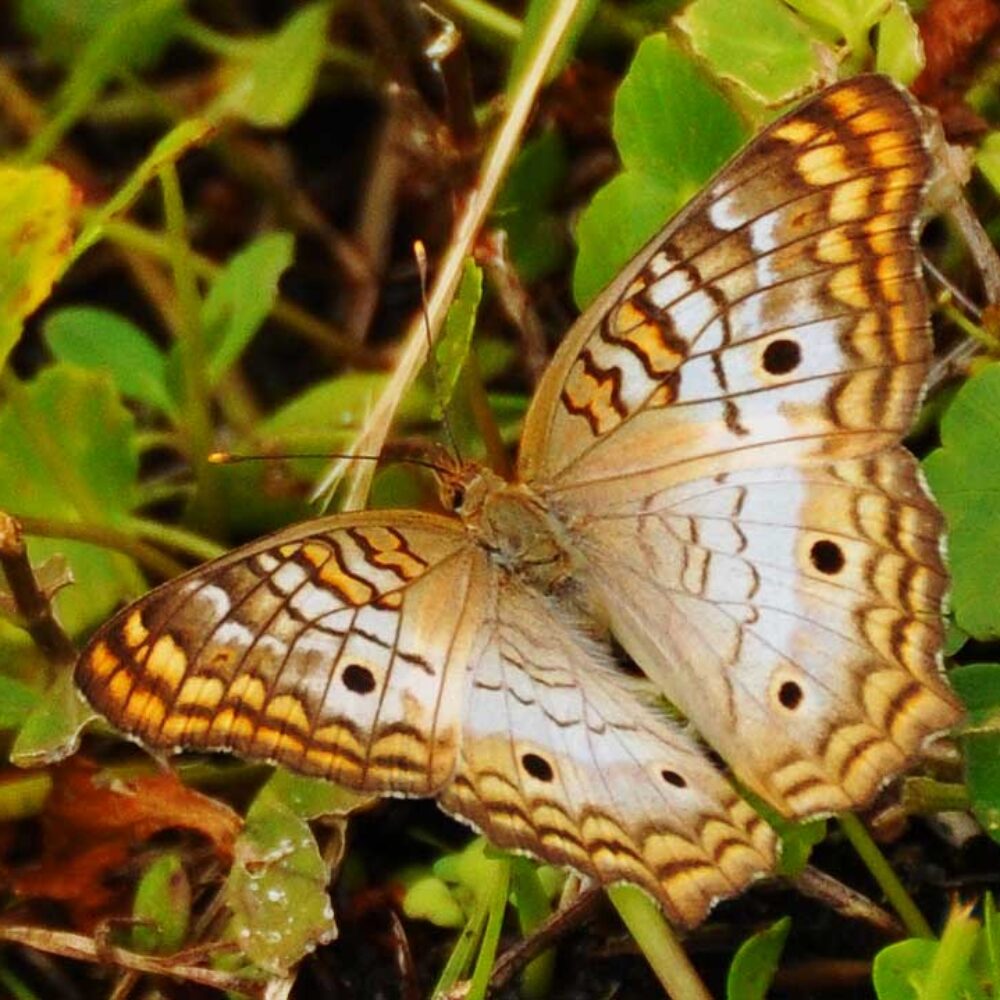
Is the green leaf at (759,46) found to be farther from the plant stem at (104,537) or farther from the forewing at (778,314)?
the plant stem at (104,537)

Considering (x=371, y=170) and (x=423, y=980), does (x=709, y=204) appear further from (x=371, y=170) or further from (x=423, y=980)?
(x=371, y=170)

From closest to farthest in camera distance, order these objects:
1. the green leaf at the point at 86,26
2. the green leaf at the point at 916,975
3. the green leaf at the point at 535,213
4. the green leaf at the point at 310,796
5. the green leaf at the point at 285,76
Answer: the green leaf at the point at 916,975, the green leaf at the point at 310,796, the green leaf at the point at 535,213, the green leaf at the point at 285,76, the green leaf at the point at 86,26

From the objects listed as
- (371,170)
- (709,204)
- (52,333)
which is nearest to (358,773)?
(709,204)

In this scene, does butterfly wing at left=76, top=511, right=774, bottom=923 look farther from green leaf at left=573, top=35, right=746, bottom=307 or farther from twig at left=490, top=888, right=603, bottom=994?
green leaf at left=573, top=35, right=746, bottom=307

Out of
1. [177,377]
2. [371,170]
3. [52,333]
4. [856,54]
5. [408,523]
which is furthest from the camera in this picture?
[371,170]

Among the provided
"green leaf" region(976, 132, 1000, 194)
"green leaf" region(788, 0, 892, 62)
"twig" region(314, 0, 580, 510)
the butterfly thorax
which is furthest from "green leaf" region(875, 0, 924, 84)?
the butterfly thorax

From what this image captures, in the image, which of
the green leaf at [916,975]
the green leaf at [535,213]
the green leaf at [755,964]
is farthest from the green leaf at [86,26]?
the green leaf at [916,975]

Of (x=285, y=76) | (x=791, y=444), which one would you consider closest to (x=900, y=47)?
(x=791, y=444)
